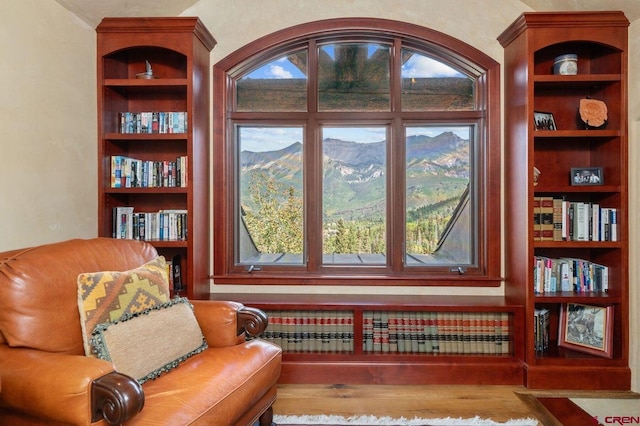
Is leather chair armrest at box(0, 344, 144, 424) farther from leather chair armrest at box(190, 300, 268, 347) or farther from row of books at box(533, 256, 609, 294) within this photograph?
row of books at box(533, 256, 609, 294)

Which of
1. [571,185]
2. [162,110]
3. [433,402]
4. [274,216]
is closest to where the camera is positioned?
[433,402]

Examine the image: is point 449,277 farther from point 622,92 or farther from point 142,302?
point 142,302

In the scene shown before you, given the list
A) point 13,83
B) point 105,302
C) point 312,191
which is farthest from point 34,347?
point 312,191

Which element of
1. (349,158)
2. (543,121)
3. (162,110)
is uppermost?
(162,110)

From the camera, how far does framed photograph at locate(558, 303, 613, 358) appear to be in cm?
282

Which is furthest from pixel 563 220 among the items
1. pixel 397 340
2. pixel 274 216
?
pixel 274 216

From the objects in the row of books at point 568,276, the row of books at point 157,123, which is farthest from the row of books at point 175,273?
the row of books at point 568,276

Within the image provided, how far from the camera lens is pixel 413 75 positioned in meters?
3.25

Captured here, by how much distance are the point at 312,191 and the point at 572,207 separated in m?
1.86

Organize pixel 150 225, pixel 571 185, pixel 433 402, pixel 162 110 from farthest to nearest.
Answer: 1. pixel 162 110
2. pixel 150 225
3. pixel 571 185
4. pixel 433 402

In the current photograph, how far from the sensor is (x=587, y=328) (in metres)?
2.90

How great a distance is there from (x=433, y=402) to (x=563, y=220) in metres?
1.52

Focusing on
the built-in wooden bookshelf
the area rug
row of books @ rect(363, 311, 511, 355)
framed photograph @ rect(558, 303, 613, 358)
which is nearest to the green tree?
the built-in wooden bookshelf

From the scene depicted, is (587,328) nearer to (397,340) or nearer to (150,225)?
(397,340)
